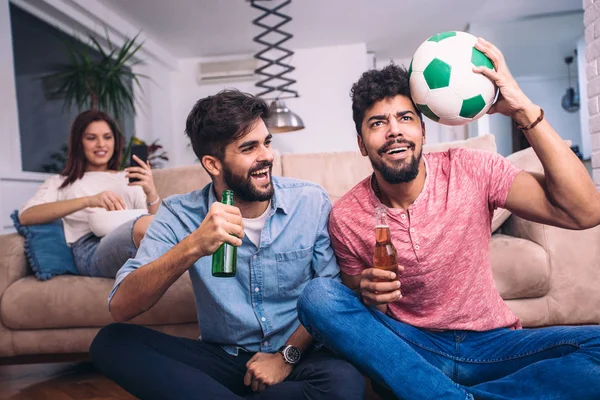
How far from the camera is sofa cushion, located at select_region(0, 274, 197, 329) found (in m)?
2.18

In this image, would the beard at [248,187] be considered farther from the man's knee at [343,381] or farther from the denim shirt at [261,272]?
the man's knee at [343,381]

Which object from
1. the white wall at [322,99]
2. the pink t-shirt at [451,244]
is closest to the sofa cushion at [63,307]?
the pink t-shirt at [451,244]

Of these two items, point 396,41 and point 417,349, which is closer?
point 417,349

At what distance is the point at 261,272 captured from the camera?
148 cm

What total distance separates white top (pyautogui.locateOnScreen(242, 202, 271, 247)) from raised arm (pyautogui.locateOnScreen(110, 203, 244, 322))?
22 cm

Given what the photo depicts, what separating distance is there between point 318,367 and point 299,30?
5.44 metres

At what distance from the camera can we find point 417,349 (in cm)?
136

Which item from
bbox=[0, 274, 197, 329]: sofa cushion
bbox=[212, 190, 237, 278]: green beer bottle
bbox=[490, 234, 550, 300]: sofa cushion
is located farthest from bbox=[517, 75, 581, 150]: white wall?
bbox=[212, 190, 237, 278]: green beer bottle

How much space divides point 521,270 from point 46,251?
2092 millimetres

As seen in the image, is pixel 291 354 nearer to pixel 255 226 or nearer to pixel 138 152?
pixel 255 226

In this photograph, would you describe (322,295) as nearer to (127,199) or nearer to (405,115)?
(405,115)

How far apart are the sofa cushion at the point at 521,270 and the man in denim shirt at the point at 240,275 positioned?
0.87 m

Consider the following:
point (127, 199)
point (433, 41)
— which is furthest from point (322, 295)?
point (127, 199)

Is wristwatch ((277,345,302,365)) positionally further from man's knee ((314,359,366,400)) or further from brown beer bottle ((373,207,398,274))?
brown beer bottle ((373,207,398,274))
